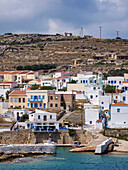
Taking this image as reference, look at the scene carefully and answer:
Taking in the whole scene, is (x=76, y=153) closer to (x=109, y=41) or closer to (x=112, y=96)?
(x=112, y=96)

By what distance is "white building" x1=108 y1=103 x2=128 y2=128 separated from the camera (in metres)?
51.8

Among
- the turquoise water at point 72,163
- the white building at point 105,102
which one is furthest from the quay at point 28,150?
the white building at point 105,102

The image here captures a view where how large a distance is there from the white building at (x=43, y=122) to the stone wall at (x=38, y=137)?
2.56 feet

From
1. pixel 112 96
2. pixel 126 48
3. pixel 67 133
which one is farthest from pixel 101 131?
pixel 126 48

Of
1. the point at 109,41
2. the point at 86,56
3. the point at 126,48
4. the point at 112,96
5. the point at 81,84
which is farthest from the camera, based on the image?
the point at 109,41

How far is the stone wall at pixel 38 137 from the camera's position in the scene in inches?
1966

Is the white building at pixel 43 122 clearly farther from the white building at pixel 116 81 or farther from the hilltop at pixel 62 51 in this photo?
the hilltop at pixel 62 51

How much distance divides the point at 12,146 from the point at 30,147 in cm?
160

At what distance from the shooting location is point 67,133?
50.1 metres

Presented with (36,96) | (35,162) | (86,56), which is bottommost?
(35,162)

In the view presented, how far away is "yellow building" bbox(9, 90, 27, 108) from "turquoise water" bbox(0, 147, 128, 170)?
53.8 ft

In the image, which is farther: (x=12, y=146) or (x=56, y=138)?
(x=56, y=138)

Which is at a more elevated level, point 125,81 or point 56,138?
point 125,81

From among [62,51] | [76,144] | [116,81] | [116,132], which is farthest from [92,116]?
[62,51]
